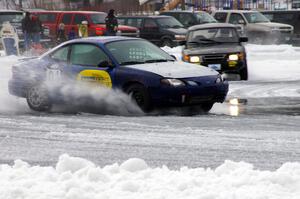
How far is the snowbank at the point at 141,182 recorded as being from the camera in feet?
17.1

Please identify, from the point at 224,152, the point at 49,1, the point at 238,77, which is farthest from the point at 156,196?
the point at 49,1

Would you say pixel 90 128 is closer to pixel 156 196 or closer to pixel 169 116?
pixel 169 116

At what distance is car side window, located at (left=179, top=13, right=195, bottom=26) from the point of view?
103 ft

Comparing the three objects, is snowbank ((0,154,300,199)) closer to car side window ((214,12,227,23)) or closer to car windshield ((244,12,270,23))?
car windshield ((244,12,270,23))

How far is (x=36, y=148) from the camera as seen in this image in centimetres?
811

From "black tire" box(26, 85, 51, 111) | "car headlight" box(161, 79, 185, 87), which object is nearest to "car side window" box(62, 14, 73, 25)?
"black tire" box(26, 85, 51, 111)

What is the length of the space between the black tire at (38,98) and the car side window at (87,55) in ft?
2.51

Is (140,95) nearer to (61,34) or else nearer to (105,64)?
(105,64)

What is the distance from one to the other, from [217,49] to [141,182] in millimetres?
10686

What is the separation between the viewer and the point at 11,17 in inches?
1074

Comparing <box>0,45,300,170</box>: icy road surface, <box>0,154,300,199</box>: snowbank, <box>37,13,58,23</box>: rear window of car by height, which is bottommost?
<box>0,45,300,170</box>: icy road surface

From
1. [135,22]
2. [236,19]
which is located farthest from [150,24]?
[236,19]

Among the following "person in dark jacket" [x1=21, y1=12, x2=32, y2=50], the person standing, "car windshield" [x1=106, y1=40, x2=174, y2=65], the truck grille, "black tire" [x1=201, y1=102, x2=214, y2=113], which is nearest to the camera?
"car windshield" [x1=106, y1=40, x2=174, y2=65]

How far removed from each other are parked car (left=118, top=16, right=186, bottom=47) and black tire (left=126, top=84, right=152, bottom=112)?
16.6 metres
